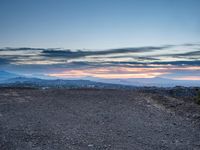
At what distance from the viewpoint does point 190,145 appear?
1394 centimetres

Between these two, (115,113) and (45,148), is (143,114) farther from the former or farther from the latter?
(45,148)

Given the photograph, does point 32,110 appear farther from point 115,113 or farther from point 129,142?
point 129,142

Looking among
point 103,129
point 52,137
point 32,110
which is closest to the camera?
point 52,137

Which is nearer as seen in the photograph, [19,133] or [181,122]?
[19,133]

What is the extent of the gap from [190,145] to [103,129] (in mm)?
4467

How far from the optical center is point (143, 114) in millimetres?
22500

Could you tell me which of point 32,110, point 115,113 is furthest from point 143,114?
point 32,110

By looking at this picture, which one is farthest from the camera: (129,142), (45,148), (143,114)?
(143,114)

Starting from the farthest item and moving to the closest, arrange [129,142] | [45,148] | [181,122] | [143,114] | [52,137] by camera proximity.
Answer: [143,114] < [181,122] < [52,137] < [129,142] < [45,148]

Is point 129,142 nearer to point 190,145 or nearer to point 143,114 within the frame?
point 190,145

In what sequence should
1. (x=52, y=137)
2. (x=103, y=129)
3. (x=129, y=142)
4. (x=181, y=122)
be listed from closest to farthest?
1. (x=129, y=142)
2. (x=52, y=137)
3. (x=103, y=129)
4. (x=181, y=122)

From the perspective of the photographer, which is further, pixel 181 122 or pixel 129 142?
pixel 181 122

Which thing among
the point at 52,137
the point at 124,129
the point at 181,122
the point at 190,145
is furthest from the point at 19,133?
the point at 181,122

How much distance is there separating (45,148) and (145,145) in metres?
3.67
